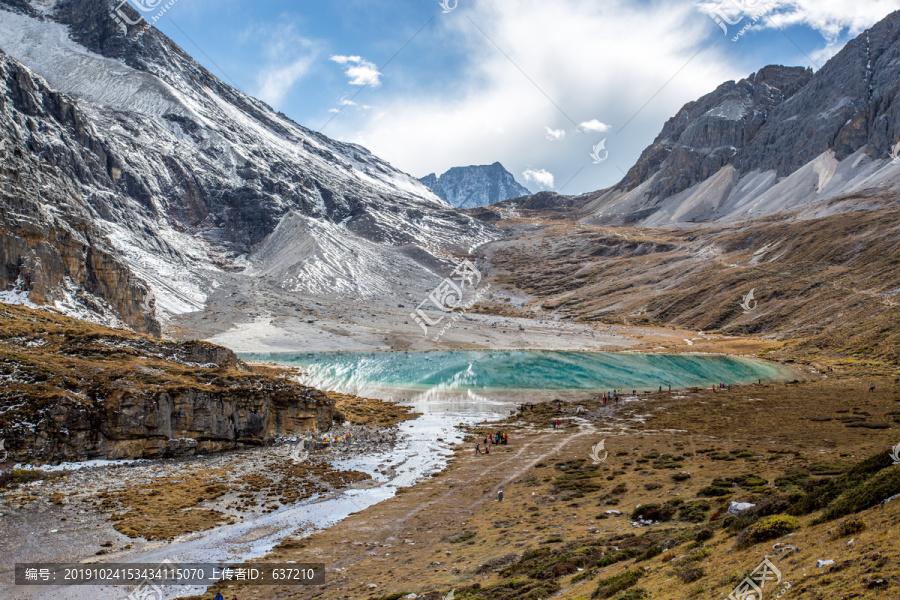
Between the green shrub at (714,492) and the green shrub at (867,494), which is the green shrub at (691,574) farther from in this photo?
the green shrub at (714,492)

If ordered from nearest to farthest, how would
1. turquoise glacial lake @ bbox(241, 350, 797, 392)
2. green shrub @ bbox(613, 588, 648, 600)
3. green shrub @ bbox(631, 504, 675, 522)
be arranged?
green shrub @ bbox(613, 588, 648, 600), green shrub @ bbox(631, 504, 675, 522), turquoise glacial lake @ bbox(241, 350, 797, 392)

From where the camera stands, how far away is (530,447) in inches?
1623

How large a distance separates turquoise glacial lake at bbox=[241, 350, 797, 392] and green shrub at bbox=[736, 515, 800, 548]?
191 feet

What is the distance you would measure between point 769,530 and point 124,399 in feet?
115

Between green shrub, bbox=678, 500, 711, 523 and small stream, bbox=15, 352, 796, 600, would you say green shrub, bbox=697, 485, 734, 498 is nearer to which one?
green shrub, bbox=678, 500, 711, 523

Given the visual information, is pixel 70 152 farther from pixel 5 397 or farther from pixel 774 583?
pixel 774 583

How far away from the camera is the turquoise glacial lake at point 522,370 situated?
7394 cm

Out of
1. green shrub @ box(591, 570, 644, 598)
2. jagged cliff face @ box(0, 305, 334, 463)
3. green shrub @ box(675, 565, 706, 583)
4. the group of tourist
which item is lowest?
the group of tourist

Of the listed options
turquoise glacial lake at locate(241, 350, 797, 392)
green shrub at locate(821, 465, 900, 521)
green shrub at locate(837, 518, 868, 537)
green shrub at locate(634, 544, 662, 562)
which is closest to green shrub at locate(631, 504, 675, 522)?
green shrub at locate(634, 544, 662, 562)

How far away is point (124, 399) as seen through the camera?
31.2 meters

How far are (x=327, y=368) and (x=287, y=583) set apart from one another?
73.3 m

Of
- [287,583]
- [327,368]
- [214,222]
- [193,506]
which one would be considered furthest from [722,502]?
[214,222]

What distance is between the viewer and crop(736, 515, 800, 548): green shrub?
12.0 meters

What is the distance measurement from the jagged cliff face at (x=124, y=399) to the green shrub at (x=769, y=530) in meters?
33.9
